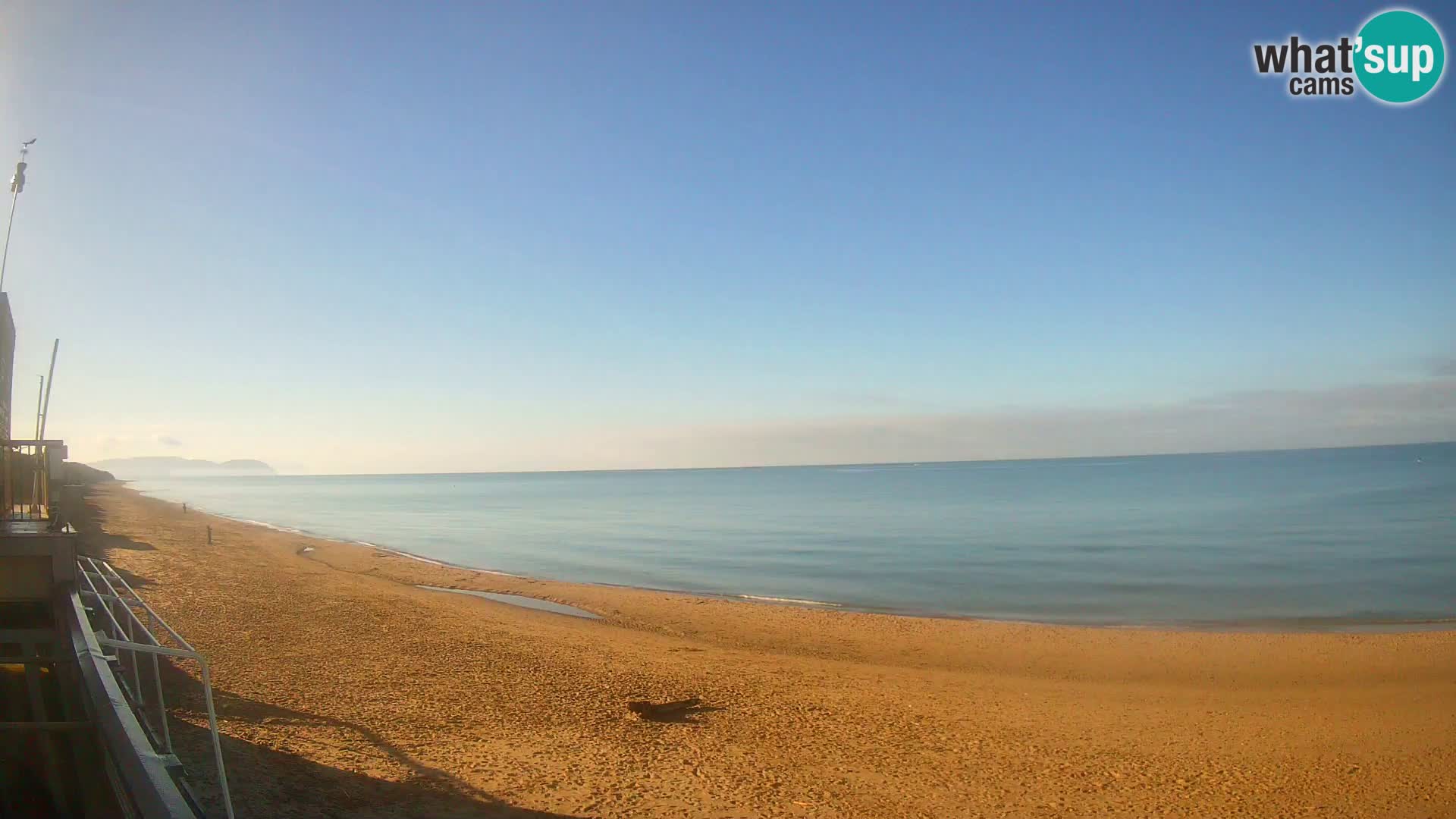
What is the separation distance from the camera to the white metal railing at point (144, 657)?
504 centimetres

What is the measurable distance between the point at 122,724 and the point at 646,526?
50.0m

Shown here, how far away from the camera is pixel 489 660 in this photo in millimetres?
13977

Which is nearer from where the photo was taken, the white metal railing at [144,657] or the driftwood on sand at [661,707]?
the white metal railing at [144,657]

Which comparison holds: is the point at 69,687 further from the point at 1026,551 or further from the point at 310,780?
the point at 1026,551

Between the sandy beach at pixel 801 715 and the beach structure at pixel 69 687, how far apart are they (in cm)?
115

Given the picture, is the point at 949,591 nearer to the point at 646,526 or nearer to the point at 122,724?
the point at 122,724

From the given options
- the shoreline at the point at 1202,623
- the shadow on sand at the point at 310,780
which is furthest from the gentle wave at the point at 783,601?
the shadow on sand at the point at 310,780

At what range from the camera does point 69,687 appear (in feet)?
27.8

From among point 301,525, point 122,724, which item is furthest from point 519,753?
point 301,525

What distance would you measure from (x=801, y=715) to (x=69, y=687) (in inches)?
333

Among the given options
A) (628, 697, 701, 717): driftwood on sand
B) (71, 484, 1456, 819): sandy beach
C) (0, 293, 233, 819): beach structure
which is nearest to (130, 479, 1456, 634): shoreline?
(71, 484, 1456, 819): sandy beach

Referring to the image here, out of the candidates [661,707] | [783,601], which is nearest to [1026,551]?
[783,601]

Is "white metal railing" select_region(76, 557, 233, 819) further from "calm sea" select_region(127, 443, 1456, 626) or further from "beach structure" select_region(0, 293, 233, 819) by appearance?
"calm sea" select_region(127, 443, 1456, 626)

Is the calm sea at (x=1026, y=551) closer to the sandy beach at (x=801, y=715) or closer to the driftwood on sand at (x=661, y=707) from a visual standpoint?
the sandy beach at (x=801, y=715)
